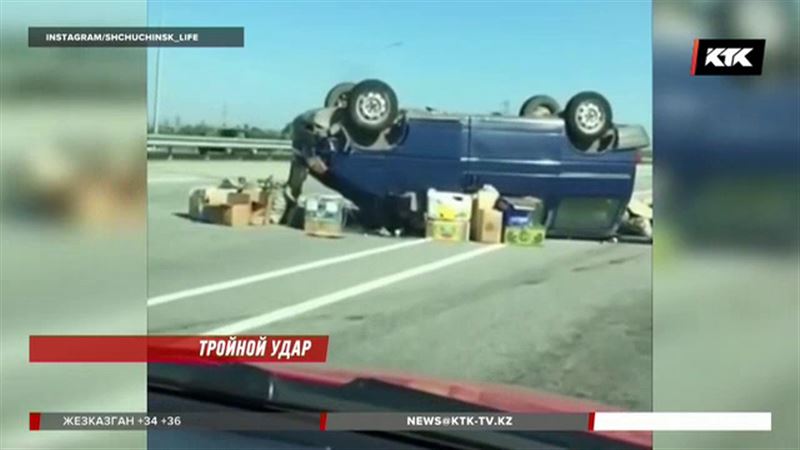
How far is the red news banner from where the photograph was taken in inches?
108

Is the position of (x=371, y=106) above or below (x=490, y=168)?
above

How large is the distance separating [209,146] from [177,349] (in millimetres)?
529

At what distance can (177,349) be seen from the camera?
9.03ft

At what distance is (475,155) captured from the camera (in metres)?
2.79

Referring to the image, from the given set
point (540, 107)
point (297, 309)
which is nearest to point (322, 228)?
point (297, 309)

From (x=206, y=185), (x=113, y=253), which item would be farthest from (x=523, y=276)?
(x=113, y=253)

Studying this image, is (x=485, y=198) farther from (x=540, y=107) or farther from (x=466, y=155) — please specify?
(x=540, y=107)

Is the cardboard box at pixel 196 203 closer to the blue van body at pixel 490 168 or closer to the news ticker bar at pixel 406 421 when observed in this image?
the blue van body at pixel 490 168

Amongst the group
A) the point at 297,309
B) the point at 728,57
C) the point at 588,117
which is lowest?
the point at 297,309

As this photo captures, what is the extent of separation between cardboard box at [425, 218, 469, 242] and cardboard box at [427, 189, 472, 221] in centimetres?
1

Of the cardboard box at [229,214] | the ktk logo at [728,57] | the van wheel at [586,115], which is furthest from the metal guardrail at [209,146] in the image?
the ktk logo at [728,57]

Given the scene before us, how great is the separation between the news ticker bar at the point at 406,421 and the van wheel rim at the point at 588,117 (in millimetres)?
744

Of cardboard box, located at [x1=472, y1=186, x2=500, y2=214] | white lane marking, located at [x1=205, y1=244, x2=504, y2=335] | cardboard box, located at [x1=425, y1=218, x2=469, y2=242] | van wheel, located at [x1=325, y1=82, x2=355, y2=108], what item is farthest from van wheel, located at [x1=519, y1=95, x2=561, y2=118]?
white lane marking, located at [x1=205, y1=244, x2=504, y2=335]

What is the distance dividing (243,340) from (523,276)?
75 cm
